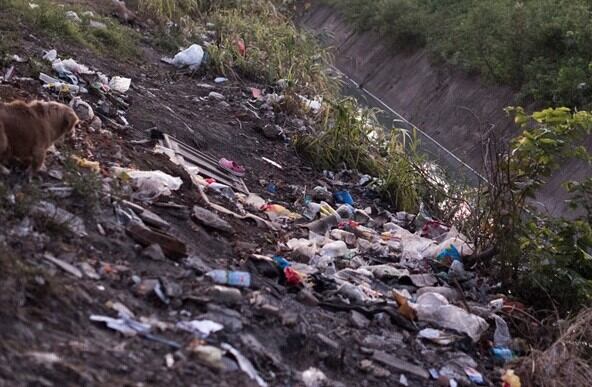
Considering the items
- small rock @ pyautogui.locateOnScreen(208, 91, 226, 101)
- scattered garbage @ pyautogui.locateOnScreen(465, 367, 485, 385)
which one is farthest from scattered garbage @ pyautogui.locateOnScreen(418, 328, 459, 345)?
small rock @ pyautogui.locateOnScreen(208, 91, 226, 101)

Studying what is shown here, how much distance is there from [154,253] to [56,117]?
31.2 inches

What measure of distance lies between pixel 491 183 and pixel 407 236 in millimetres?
807

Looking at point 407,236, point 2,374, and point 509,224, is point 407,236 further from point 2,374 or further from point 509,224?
point 2,374

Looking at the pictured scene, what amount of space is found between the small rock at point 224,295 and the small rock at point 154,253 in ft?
1.01

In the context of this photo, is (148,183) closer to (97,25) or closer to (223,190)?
(223,190)

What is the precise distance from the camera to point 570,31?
14.0m

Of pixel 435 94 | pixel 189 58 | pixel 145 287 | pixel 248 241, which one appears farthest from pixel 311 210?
pixel 435 94

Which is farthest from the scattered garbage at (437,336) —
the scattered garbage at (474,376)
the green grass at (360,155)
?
the green grass at (360,155)

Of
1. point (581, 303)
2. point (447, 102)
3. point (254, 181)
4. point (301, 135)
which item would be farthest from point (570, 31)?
point (581, 303)

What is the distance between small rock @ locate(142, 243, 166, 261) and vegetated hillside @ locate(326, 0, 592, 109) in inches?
392

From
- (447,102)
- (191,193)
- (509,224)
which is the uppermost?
(509,224)

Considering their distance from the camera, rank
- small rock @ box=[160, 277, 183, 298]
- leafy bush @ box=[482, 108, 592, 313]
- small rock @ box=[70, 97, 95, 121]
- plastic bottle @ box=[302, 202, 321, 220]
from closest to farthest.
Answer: small rock @ box=[160, 277, 183, 298] < leafy bush @ box=[482, 108, 592, 313] < small rock @ box=[70, 97, 95, 121] < plastic bottle @ box=[302, 202, 321, 220]

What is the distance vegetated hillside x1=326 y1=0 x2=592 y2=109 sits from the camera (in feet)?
45.2

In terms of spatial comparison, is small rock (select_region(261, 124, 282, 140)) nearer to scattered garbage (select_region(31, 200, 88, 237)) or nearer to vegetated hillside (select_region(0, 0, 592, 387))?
vegetated hillside (select_region(0, 0, 592, 387))
